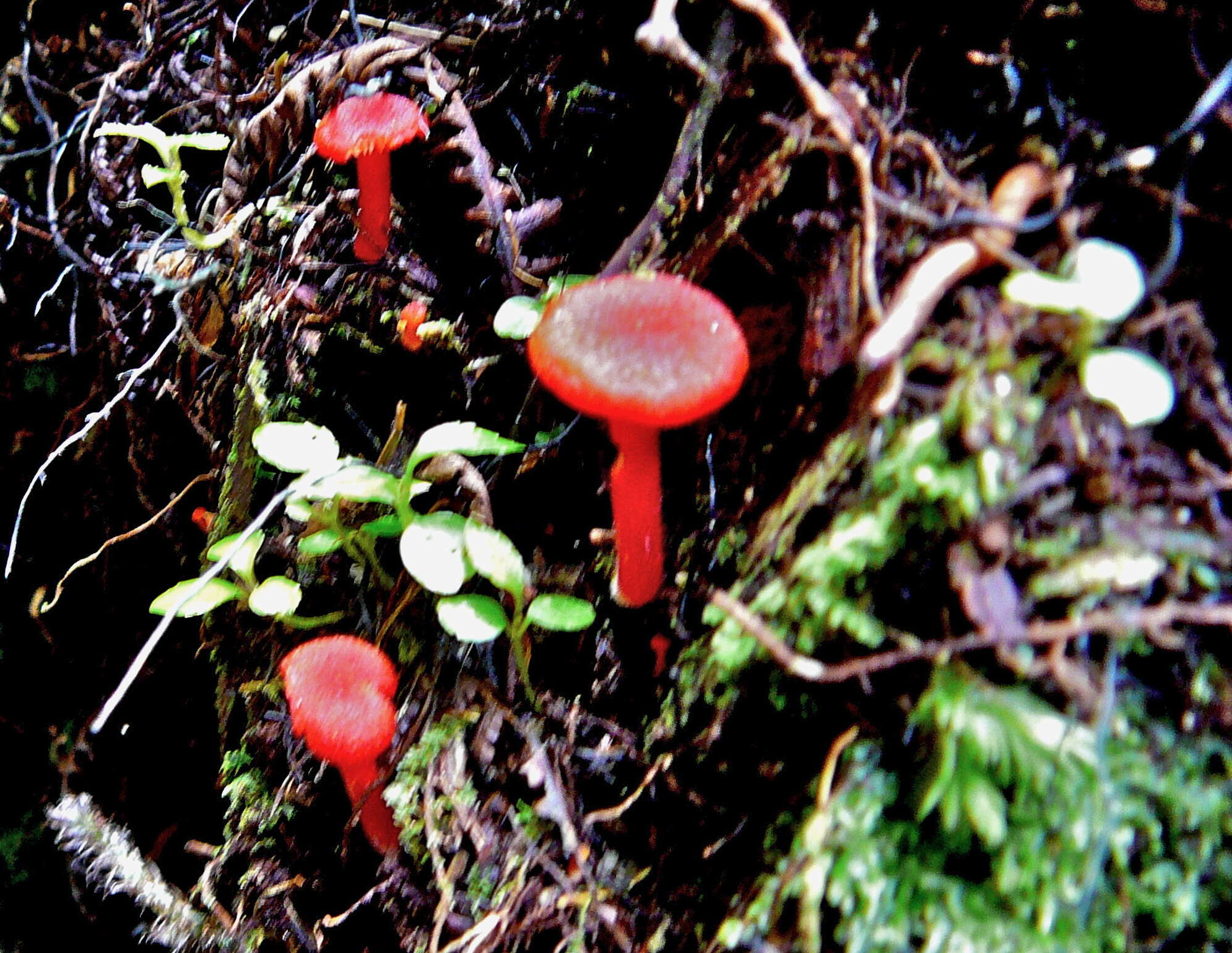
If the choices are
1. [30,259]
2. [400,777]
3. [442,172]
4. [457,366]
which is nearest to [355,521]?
[457,366]

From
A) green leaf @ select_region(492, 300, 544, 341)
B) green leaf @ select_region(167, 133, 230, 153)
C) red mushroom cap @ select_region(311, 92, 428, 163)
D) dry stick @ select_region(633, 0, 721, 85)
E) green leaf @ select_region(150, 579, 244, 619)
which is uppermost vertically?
dry stick @ select_region(633, 0, 721, 85)

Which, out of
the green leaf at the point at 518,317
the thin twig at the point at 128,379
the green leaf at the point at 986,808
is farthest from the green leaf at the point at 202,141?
the green leaf at the point at 986,808

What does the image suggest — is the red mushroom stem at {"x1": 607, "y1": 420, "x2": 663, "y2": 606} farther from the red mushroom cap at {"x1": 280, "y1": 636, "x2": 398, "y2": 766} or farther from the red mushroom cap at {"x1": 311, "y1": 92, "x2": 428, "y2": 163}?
the red mushroom cap at {"x1": 311, "y1": 92, "x2": 428, "y2": 163}

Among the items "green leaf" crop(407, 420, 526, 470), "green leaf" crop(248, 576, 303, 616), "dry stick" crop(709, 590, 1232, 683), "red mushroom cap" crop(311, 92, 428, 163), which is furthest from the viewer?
"red mushroom cap" crop(311, 92, 428, 163)

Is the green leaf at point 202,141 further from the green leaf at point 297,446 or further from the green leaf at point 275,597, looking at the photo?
the green leaf at point 275,597

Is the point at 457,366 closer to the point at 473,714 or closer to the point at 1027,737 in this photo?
the point at 473,714

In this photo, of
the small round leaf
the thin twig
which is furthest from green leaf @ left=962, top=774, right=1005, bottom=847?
the thin twig
